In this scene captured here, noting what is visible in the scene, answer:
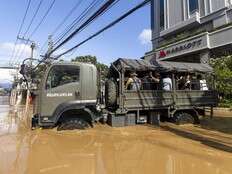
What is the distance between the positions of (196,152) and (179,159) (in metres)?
0.86

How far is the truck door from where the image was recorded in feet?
28.8

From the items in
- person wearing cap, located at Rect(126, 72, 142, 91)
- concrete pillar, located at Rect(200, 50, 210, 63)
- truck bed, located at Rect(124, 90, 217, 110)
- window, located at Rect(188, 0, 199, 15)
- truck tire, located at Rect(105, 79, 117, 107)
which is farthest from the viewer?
window, located at Rect(188, 0, 199, 15)

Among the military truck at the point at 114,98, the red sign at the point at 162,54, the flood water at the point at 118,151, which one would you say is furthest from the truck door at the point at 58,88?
the red sign at the point at 162,54

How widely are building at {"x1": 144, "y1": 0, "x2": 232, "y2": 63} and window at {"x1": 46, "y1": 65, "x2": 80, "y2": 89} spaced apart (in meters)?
16.4

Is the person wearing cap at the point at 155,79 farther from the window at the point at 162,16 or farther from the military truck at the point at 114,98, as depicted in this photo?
the window at the point at 162,16

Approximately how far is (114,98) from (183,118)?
10.4 ft

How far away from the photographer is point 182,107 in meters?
11.0

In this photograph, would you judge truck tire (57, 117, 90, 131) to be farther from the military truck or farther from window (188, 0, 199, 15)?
window (188, 0, 199, 15)

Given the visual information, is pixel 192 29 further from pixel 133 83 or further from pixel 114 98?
pixel 114 98

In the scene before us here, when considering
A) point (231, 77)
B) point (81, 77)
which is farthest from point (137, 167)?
point (231, 77)

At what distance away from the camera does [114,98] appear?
10.4 m

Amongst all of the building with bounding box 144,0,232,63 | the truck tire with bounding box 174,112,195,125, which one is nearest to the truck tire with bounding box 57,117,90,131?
the truck tire with bounding box 174,112,195,125

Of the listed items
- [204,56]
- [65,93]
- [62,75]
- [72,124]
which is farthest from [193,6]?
[72,124]

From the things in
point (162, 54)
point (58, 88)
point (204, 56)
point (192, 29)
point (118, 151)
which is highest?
point (192, 29)
